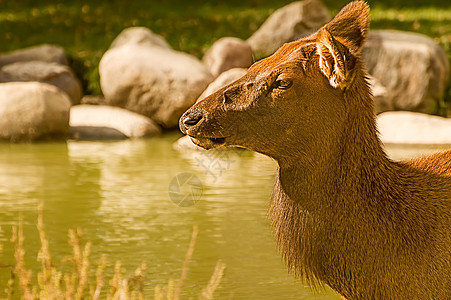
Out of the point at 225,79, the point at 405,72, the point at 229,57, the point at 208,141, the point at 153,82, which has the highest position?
the point at 208,141

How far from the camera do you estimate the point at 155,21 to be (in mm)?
22906

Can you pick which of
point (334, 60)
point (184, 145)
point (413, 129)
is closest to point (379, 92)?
point (413, 129)

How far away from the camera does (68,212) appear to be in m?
9.21

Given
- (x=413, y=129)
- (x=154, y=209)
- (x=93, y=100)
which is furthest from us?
(x=93, y=100)

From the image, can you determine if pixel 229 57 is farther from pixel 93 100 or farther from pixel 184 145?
pixel 184 145

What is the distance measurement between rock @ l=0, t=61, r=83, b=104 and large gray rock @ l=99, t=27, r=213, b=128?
133 centimetres

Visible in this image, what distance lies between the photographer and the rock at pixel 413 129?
1391cm

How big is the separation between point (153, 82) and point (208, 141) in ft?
40.1

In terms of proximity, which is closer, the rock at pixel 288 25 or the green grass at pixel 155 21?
the rock at pixel 288 25

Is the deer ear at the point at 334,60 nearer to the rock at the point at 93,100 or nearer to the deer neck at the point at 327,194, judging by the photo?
the deer neck at the point at 327,194

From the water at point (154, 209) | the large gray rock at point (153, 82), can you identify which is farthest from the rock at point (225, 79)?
the water at point (154, 209)

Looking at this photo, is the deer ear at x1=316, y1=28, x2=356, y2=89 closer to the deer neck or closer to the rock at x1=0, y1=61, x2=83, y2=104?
the deer neck

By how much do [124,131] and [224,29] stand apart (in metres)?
7.02

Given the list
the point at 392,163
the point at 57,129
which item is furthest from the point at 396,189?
the point at 57,129
